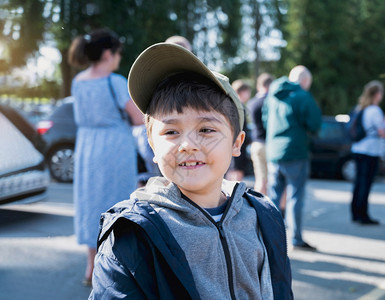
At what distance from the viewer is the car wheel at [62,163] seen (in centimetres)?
987

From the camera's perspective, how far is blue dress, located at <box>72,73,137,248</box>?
137 inches

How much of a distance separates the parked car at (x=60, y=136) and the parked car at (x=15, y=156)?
25.8ft

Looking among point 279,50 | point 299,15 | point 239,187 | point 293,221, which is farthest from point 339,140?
point 299,15

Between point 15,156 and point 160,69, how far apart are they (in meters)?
0.73

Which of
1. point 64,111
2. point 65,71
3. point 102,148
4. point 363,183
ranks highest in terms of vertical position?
point 65,71

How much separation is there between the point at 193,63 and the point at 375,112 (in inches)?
215

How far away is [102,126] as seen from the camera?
3.54 metres

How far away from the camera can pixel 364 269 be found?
4680 mm

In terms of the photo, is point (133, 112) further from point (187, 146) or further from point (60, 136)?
point (60, 136)

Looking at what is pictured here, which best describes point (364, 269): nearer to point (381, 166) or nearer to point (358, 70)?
point (381, 166)

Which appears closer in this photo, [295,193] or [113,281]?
[113,281]

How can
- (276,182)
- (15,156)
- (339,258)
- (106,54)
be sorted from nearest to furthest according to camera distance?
(15,156), (106,54), (339,258), (276,182)

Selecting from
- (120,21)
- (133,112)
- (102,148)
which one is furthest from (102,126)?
(120,21)

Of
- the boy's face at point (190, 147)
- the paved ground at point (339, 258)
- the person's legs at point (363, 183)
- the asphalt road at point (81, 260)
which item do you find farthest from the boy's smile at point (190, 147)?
the person's legs at point (363, 183)
